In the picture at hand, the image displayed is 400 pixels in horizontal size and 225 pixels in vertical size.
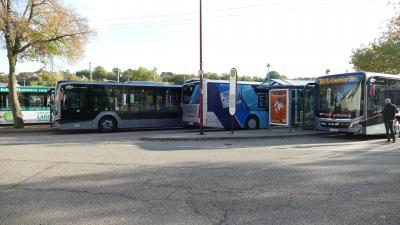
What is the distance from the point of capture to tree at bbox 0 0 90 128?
68.9 ft

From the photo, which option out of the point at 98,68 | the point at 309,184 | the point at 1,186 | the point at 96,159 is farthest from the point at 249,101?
the point at 98,68

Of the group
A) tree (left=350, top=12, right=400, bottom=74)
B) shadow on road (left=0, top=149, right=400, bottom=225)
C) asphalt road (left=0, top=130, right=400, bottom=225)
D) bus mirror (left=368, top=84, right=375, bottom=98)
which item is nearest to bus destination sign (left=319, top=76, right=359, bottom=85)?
bus mirror (left=368, top=84, right=375, bottom=98)

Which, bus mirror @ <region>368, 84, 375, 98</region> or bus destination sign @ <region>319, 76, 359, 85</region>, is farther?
bus destination sign @ <region>319, 76, 359, 85</region>

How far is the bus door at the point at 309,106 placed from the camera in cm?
1936

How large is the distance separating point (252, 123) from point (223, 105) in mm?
2249

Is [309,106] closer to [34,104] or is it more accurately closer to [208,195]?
[208,195]

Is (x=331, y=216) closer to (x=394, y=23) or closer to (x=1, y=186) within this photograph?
(x=1, y=186)

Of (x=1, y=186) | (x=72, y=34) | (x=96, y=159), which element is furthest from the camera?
(x=72, y=34)

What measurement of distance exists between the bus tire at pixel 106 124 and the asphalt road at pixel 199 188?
29.8ft

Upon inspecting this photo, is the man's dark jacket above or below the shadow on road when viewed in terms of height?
above

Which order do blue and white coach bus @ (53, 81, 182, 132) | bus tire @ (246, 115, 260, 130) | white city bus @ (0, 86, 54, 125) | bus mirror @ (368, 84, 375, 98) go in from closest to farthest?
bus mirror @ (368, 84, 375, 98), blue and white coach bus @ (53, 81, 182, 132), bus tire @ (246, 115, 260, 130), white city bus @ (0, 86, 54, 125)

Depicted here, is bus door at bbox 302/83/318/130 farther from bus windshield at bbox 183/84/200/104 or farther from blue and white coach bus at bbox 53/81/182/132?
blue and white coach bus at bbox 53/81/182/132

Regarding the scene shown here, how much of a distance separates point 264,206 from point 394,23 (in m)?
30.8

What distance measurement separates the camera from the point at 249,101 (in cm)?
2194
